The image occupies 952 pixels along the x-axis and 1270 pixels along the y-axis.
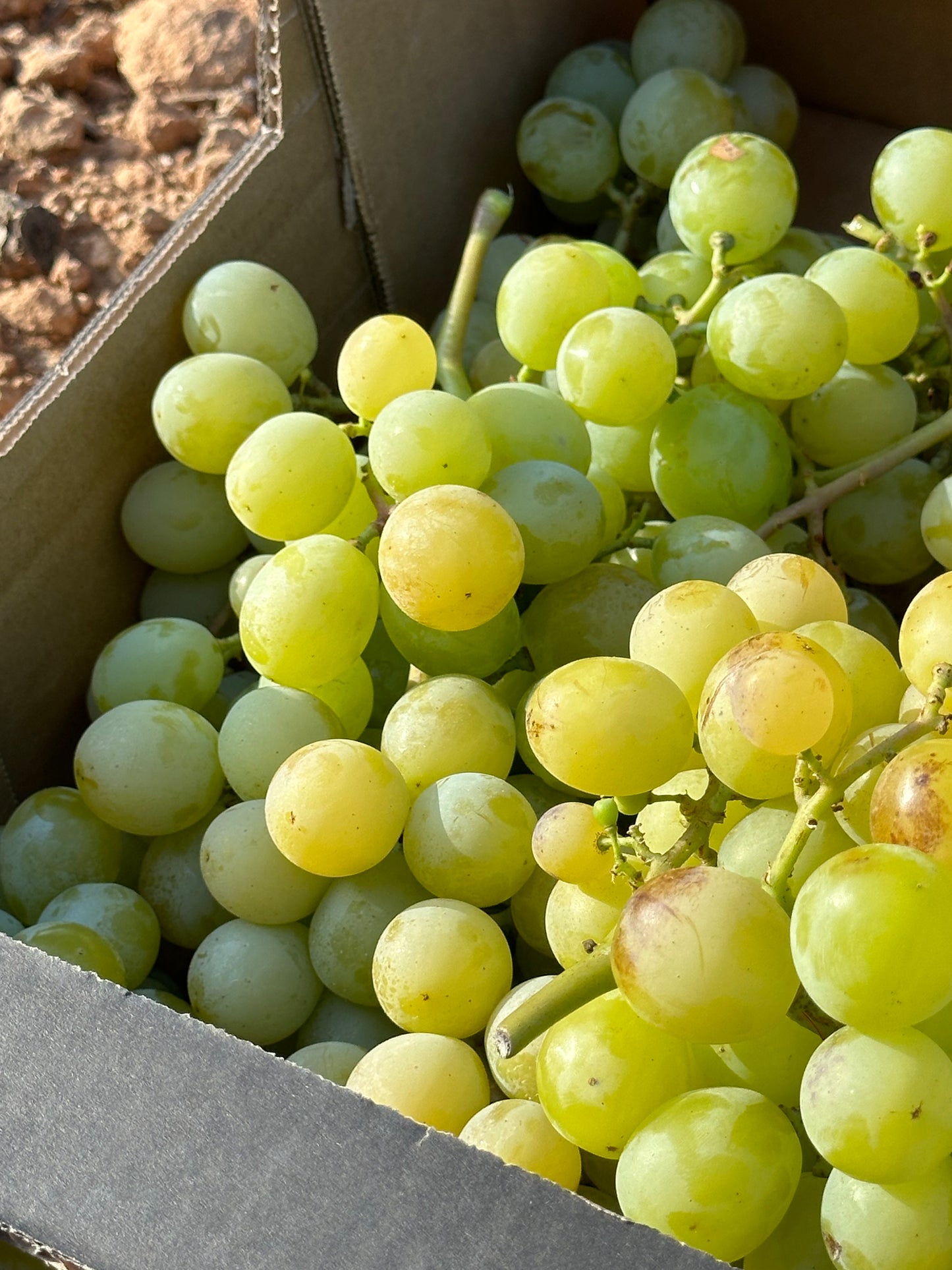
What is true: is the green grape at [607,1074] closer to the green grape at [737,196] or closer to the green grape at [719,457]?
the green grape at [719,457]

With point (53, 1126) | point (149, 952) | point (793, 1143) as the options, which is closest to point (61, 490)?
point (149, 952)

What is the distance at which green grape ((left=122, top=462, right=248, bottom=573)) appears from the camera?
2.88 feet

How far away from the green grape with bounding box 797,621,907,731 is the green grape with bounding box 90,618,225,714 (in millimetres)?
402

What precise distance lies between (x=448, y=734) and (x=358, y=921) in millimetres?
114

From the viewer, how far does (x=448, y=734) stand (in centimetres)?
67

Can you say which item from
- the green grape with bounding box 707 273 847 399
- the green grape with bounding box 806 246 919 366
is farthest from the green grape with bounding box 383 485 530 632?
the green grape with bounding box 806 246 919 366

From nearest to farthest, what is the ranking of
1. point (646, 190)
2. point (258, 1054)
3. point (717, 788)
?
point (258, 1054) → point (717, 788) → point (646, 190)

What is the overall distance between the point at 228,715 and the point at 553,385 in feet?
1.10

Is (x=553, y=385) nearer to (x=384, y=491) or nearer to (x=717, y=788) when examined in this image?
(x=384, y=491)

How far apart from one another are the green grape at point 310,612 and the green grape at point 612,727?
0.18 meters

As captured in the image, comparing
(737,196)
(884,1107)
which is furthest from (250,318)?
(884,1107)

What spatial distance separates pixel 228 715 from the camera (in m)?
0.73

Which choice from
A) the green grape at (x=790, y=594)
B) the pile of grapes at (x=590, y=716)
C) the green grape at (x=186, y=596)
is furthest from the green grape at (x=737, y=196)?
the green grape at (x=186, y=596)

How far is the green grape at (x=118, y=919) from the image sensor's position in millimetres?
704
